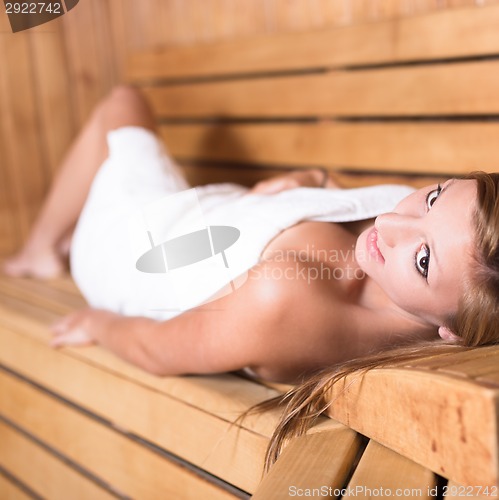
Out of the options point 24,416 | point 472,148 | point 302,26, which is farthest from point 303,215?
point 302,26

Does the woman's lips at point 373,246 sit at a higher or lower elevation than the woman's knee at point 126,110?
lower

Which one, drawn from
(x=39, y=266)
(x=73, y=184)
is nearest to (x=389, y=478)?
(x=73, y=184)

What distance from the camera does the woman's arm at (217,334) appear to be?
1.01 metres

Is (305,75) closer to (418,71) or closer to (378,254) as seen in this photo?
(418,71)

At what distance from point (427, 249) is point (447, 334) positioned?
0.15 metres

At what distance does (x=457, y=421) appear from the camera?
0.73 metres

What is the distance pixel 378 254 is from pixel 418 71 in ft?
2.44

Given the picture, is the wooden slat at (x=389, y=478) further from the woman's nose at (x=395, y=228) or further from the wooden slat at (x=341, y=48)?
the wooden slat at (x=341, y=48)

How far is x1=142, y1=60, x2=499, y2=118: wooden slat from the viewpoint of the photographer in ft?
4.84

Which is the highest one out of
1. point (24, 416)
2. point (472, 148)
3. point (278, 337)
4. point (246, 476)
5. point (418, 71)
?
point (418, 71)

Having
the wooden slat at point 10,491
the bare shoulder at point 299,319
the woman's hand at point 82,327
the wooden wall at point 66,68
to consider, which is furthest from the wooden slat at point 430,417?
the wooden wall at point 66,68

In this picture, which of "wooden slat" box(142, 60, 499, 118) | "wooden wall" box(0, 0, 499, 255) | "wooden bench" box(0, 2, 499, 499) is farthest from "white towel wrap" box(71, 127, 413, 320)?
"wooden wall" box(0, 0, 499, 255)

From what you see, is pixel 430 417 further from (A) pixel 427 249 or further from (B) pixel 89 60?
(B) pixel 89 60

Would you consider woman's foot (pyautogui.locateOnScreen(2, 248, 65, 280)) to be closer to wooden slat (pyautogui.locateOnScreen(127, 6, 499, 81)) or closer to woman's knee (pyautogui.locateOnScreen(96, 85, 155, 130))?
woman's knee (pyautogui.locateOnScreen(96, 85, 155, 130))
